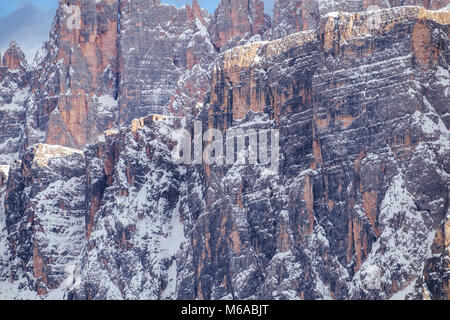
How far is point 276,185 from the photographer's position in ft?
524

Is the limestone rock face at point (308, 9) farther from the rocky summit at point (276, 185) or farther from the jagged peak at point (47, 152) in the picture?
the jagged peak at point (47, 152)

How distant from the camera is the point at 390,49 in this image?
154m

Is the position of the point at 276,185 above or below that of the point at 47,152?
below

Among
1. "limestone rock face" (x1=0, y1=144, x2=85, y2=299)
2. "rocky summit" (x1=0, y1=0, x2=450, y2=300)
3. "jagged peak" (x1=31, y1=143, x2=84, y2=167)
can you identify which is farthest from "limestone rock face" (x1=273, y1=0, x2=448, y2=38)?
"limestone rock face" (x1=0, y1=144, x2=85, y2=299)

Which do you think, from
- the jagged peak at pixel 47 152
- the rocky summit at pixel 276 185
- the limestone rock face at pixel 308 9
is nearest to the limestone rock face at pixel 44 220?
the jagged peak at pixel 47 152

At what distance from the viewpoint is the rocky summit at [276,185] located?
148750 mm

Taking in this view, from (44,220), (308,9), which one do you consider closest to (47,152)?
(44,220)

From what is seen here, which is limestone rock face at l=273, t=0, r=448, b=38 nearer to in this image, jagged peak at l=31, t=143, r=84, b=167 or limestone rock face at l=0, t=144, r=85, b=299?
jagged peak at l=31, t=143, r=84, b=167

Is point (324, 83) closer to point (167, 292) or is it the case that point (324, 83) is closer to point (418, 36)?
point (418, 36)

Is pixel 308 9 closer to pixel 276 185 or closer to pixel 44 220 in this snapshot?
pixel 276 185

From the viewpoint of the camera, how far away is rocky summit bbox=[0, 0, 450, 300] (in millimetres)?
148750

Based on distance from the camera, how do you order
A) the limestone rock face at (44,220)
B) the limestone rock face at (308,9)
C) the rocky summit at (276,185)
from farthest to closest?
the limestone rock face at (308,9), the limestone rock face at (44,220), the rocky summit at (276,185)

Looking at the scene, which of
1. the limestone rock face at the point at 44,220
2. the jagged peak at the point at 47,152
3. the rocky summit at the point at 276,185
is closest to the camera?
the rocky summit at the point at 276,185

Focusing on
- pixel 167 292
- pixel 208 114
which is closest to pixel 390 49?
pixel 208 114
